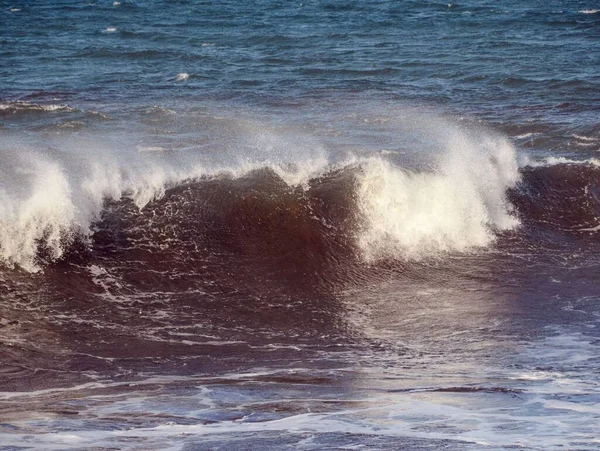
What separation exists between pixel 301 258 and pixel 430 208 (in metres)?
1.93

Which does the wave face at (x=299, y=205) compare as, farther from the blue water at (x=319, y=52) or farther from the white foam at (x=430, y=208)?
the blue water at (x=319, y=52)

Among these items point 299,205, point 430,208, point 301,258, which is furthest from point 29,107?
point 430,208

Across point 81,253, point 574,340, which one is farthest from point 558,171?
point 81,253

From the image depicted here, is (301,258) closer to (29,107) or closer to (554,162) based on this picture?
(554,162)

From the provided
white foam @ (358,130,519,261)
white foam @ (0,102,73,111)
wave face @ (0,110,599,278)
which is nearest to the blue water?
white foam @ (0,102,73,111)

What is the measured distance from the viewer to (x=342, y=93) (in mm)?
20172

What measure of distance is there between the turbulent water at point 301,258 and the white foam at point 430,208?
0.03 metres

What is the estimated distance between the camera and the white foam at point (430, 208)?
37.9ft

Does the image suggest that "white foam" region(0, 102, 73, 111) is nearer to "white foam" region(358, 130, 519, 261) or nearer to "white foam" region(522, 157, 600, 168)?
"white foam" region(358, 130, 519, 261)

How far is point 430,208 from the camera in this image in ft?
39.5

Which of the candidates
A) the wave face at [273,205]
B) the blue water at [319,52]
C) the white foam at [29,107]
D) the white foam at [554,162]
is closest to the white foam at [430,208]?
the wave face at [273,205]

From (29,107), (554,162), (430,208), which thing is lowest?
(430,208)

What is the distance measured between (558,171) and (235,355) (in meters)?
6.97

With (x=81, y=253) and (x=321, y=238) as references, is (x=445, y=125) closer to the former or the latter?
(x=321, y=238)
